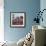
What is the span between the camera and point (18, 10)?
6039mm

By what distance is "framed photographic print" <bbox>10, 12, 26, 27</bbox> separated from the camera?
6.04 meters

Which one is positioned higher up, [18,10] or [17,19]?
[18,10]

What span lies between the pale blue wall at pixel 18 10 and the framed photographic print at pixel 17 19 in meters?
0.13

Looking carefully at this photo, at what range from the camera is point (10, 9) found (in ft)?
19.8

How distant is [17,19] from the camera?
6.08 metres

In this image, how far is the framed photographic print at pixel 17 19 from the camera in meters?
6.04

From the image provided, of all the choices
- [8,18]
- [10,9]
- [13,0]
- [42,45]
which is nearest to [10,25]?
[8,18]

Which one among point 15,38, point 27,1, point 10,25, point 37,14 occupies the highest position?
point 27,1

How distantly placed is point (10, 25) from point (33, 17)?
1.04 metres

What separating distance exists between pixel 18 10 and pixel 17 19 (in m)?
0.39

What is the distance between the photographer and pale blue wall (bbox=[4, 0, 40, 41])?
603cm

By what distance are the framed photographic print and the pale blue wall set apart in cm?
13

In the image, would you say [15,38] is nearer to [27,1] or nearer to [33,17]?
[33,17]

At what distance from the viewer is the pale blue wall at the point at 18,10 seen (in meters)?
6.03
